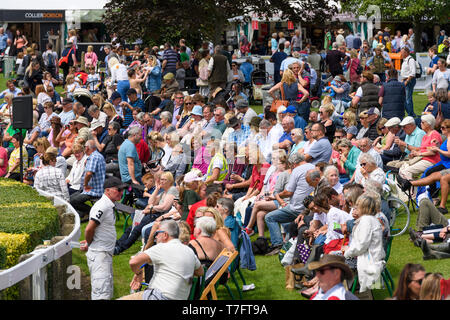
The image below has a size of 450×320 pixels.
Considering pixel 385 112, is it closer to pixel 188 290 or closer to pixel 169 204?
pixel 169 204

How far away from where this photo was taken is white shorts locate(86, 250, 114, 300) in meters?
9.87

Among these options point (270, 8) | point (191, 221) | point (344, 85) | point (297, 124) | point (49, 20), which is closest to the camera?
point (191, 221)

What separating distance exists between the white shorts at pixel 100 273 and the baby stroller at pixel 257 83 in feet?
47.8

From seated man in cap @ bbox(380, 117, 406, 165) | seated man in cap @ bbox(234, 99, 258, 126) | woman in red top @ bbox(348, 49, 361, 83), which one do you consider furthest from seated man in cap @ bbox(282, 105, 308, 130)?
woman in red top @ bbox(348, 49, 361, 83)

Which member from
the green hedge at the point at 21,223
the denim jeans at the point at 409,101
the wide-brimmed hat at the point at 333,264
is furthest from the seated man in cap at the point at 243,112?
the wide-brimmed hat at the point at 333,264

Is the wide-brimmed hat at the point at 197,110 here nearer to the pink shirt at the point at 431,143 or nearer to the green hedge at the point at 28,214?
the green hedge at the point at 28,214

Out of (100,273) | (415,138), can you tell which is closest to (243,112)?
(415,138)

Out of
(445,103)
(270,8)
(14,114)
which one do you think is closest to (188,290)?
(14,114)

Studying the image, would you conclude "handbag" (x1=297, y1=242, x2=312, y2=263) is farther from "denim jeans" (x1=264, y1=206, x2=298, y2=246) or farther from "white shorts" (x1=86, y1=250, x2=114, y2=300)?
"white shorts" (x1=86, y1=250, x2=114, y2=300)

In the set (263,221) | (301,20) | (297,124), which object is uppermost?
(301,20)

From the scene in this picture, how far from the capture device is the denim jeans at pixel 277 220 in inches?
470

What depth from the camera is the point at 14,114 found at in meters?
14.8

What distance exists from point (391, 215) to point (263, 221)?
1867 mm

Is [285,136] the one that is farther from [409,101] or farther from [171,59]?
[171,59]
